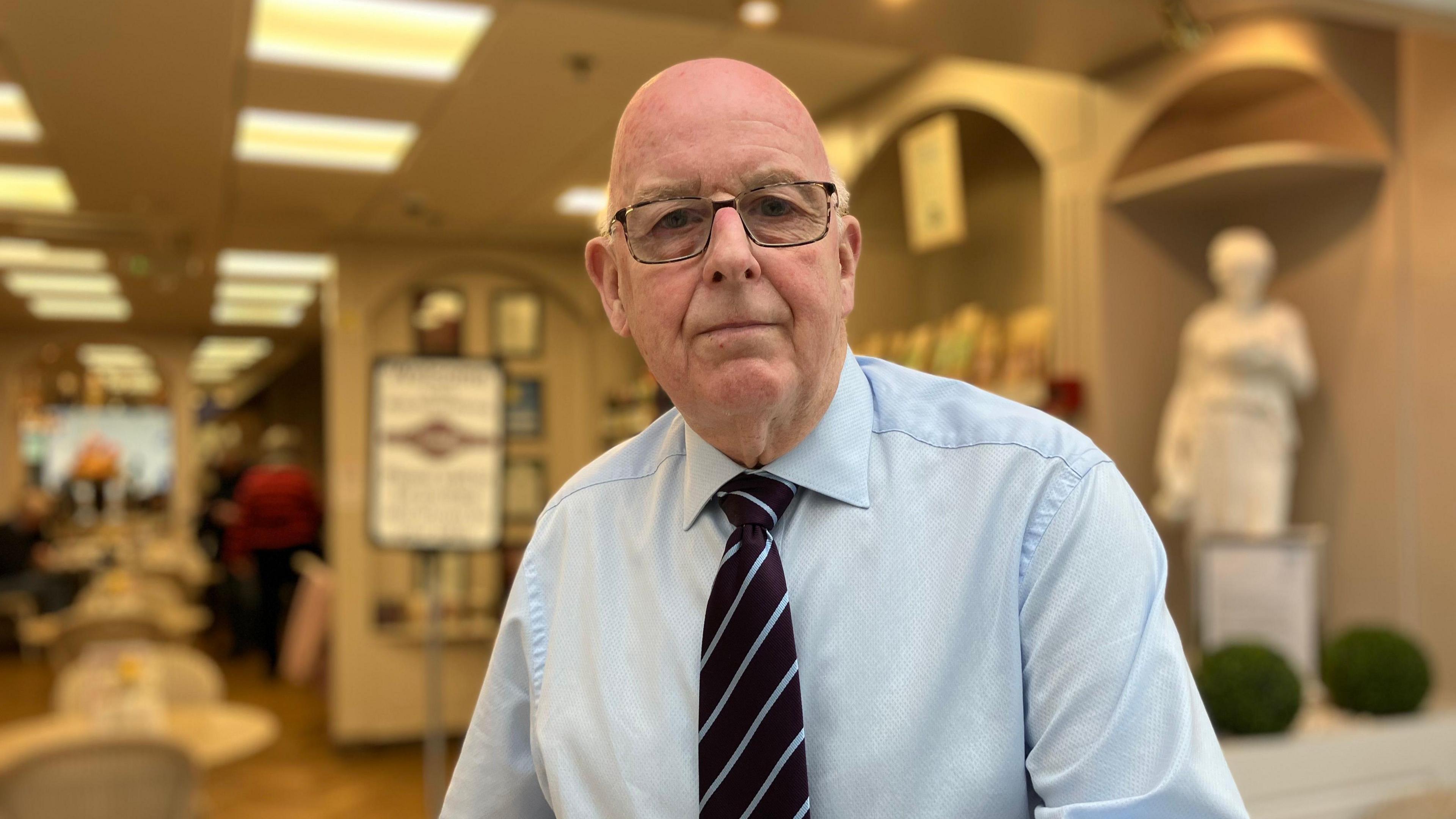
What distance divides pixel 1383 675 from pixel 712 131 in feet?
9.28

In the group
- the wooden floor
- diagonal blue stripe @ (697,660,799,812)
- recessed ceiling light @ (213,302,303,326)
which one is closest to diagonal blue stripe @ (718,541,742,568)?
diagonal blue stripe @ (697,660,799,812)

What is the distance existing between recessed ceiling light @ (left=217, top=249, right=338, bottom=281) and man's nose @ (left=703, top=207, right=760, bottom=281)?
6.67 m

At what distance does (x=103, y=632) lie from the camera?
5391mm

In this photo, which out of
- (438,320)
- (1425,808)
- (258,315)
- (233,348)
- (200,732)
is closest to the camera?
(1425,808)

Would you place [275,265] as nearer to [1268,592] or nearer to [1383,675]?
[1268,592]

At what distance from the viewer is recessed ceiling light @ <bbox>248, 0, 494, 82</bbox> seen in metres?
3.57

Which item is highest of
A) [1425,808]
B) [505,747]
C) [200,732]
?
[505,747]

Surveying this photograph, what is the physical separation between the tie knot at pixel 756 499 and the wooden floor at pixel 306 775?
16.7ft

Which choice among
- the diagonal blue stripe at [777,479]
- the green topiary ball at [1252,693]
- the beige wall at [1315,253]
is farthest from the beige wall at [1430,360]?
the diagonal blue stripe at [777,479]

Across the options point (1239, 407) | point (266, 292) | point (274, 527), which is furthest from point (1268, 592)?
point (266, 292)

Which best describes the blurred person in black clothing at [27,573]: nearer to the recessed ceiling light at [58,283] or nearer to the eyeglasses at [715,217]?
the recessed ceiling light at [58,283]

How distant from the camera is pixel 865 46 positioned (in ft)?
11.7

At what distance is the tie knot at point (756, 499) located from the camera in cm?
105

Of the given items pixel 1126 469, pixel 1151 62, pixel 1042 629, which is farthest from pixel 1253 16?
pixel 1042 629
